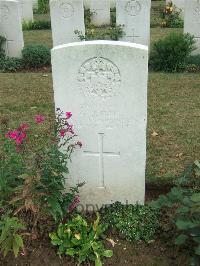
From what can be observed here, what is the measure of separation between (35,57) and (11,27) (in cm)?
81

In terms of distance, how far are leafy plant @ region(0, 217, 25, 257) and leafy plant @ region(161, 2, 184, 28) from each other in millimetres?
11546

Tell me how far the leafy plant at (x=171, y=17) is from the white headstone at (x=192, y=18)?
4661mm

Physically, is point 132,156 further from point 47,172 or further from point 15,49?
point 15,49

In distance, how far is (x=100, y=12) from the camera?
13.4 metres

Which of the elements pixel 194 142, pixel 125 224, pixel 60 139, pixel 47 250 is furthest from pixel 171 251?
pixel 194 142

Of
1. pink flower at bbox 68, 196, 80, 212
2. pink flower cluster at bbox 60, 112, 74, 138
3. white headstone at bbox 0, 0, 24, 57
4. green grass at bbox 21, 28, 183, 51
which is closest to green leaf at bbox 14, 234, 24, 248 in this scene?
pink flower at bbox 68, 196, 80, 212

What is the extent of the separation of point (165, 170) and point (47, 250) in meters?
1.74

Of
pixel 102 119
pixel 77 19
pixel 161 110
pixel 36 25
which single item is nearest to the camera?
pixel 102 119

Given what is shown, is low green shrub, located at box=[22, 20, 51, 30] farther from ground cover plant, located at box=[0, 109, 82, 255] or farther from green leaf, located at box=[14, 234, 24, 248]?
green leaf, located at box=[14, 234, 24, 248]

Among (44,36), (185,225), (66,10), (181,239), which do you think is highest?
(66,10)

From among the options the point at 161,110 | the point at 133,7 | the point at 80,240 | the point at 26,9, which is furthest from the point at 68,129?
the point at 26,9

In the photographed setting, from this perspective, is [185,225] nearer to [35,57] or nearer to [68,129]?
[68,129]

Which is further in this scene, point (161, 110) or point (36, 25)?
point (36, 25)

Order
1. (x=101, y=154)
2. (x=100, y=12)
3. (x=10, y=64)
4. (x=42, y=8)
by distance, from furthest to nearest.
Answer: (x=42, y=8), (x=100, y=12), (x=10, y=64), (x=101, y=154)
